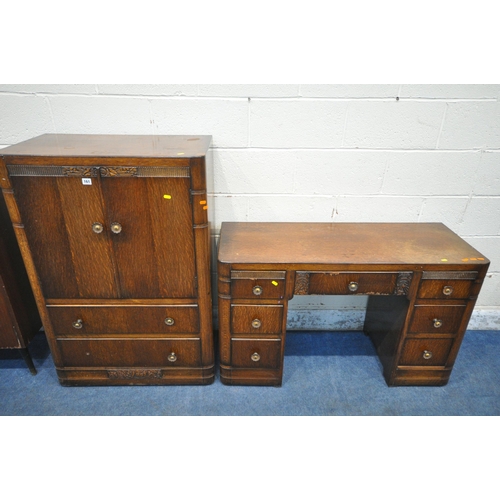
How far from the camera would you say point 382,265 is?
154 centimetres

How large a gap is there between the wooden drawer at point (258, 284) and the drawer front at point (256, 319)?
6 centimetres

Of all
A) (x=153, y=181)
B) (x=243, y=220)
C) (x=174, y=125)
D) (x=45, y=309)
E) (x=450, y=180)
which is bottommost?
(x=45, y=309)

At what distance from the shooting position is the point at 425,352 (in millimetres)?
1770

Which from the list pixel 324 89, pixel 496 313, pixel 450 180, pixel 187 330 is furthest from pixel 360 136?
pixel 496 313

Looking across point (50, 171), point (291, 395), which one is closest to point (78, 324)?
point (50, 171)

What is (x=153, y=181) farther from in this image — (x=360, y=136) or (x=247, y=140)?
(x=360, y=136)

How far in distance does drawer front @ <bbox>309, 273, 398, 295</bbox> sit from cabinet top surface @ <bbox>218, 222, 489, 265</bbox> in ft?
0.21

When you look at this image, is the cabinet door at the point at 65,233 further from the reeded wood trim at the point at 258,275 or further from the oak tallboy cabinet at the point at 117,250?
the reeded wood trim at the point at 258,275

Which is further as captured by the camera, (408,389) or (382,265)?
(408,389)

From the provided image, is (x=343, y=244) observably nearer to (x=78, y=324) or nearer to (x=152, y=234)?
(x=152, y=234)

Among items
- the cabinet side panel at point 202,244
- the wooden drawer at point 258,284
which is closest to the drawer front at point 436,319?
the wooden drawer at point 258,284

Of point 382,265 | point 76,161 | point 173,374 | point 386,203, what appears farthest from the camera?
point 386,203

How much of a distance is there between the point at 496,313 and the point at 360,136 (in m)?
1.48

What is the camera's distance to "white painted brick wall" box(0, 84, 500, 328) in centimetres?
171
